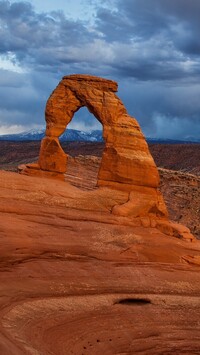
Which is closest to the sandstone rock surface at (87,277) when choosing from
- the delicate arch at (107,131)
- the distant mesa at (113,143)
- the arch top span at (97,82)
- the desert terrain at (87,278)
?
the desert terrain at (87,278)

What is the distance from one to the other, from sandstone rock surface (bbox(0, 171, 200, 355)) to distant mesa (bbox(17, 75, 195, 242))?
654 mm

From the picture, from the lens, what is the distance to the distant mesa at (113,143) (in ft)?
79.6

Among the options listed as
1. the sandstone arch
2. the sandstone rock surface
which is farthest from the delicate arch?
the sandstone rock surface

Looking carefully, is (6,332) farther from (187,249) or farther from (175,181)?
(175,181)

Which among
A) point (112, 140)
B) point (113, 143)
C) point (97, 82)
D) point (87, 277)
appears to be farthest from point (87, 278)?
point (97, 82)

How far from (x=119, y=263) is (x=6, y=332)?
727 cm

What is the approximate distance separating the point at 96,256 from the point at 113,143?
5.71m

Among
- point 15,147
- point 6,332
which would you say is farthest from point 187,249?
point 15,147

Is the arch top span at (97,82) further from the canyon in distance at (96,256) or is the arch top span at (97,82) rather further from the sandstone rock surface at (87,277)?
the sandstone rock surface at (87,277)

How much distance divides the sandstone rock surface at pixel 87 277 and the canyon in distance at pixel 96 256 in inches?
1.5

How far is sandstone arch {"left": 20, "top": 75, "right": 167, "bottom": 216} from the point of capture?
2427cm

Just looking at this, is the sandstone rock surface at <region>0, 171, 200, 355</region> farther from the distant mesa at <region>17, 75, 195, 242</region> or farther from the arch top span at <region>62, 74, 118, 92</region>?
the arch top span at <region>62, 74, 118, 92</region>

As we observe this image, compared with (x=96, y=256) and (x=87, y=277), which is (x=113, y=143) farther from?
(x=87, y=277)

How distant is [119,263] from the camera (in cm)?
2153
